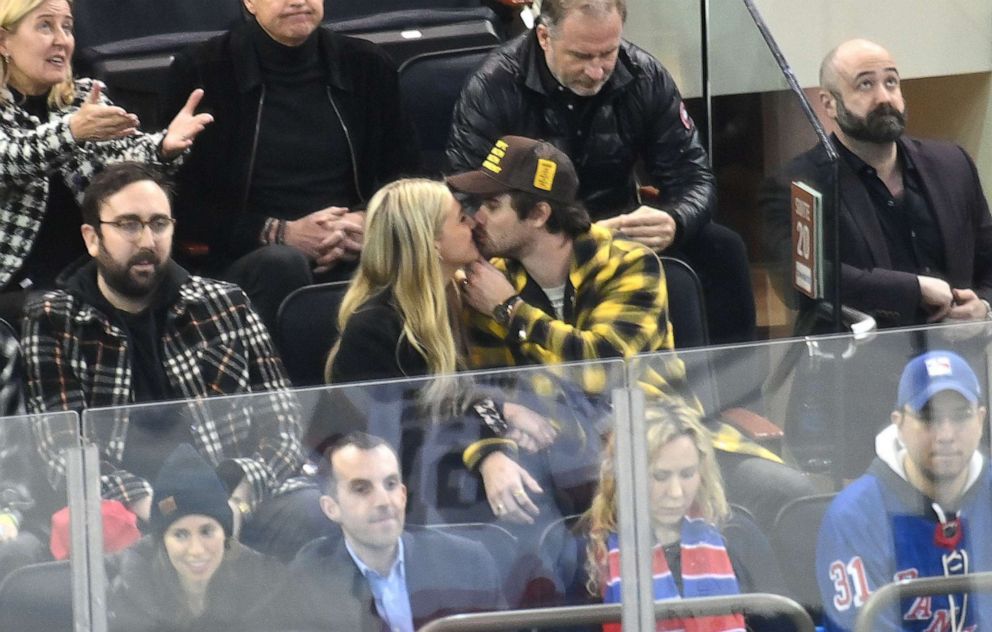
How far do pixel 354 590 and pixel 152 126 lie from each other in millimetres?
2095

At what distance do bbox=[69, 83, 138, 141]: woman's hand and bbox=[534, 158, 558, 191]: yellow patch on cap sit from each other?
906mm

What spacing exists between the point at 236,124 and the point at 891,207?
168 centimetres

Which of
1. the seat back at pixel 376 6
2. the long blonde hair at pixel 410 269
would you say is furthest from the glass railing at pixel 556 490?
the seat back at pixel 376 6

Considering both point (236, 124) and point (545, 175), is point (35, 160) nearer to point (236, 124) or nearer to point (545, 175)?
point (236, 124)

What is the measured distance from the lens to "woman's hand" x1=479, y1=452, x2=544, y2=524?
3.43 meters

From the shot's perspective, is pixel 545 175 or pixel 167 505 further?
pixel 545 175

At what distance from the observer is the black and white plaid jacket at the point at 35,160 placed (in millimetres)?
4586

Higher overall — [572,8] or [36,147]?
[572,8]

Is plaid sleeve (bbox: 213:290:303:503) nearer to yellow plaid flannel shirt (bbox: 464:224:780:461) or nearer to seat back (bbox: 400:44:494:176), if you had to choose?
yellow plaid flannel shirt (bbox: 464:224:780:461)

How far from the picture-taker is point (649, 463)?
11.3 feet

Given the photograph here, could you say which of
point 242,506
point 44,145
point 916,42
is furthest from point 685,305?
point 916,42

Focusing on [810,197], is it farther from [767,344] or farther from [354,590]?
[354,590]

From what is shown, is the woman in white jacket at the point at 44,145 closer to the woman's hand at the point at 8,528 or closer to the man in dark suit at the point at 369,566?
the woman's hand at the point at 8,528

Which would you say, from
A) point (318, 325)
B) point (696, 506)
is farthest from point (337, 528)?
point (318, 325)
